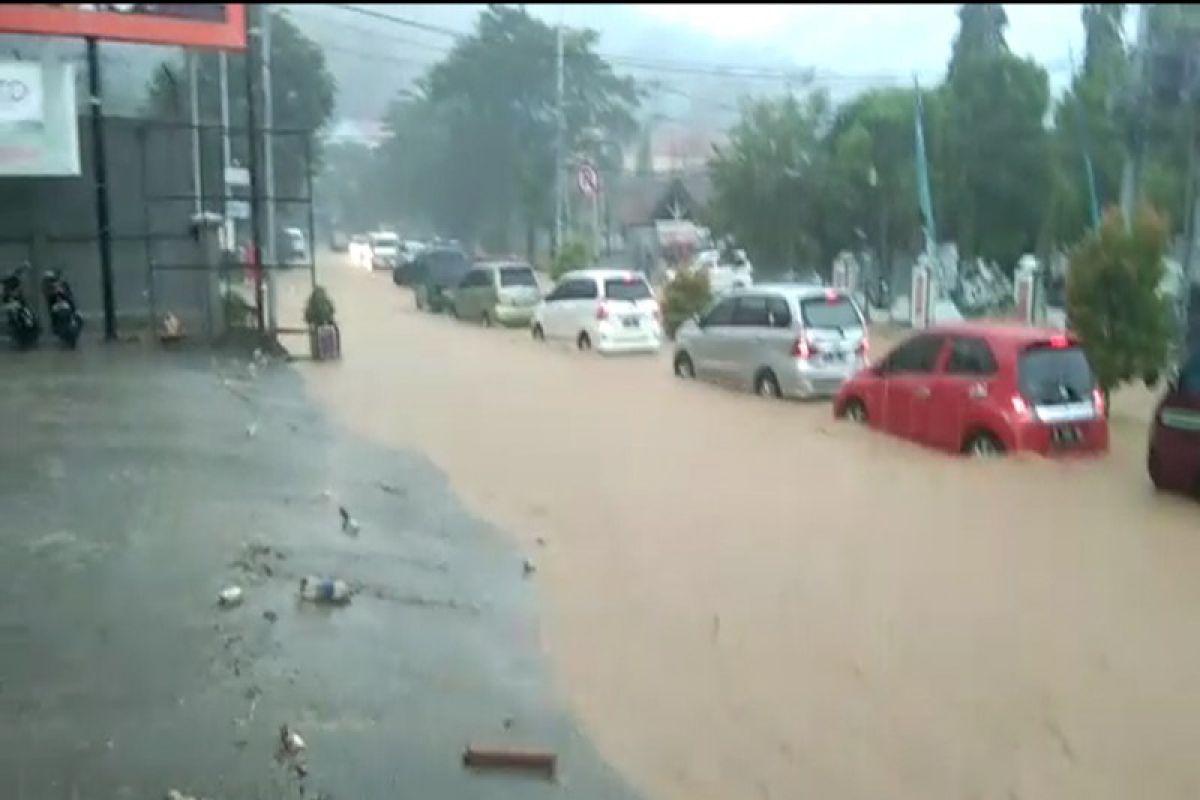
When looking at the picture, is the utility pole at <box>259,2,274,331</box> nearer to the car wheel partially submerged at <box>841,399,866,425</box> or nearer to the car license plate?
the car wheel partially submerged at <box>841,399,866,425</box>

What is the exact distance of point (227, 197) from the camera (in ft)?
68.3

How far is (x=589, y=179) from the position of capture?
2083cm

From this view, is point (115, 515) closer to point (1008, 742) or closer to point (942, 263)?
point (1008, 742)

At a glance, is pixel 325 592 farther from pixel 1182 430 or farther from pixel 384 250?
pixel 384 250

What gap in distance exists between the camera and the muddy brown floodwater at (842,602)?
18.1ft

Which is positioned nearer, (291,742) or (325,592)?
(291,742)

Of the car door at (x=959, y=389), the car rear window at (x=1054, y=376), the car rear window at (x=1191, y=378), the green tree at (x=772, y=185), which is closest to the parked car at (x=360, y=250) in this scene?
the green tree at (x=772, y=185)

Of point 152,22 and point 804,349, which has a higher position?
point 152,22

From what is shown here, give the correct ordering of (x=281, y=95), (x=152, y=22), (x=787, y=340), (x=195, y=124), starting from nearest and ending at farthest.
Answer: (x=787, y=340), (x=152, y=22), (x=195, y=124), (x=281, y=95)

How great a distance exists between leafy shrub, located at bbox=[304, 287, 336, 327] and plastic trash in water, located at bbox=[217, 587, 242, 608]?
12.7 m

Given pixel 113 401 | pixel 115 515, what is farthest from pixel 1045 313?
pixel 115 515

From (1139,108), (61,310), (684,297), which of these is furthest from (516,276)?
(1139,108)

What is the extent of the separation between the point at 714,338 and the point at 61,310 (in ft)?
27.1

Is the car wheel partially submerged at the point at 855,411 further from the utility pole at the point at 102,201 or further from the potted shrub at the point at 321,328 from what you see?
the utility pole at the point at 102,201
